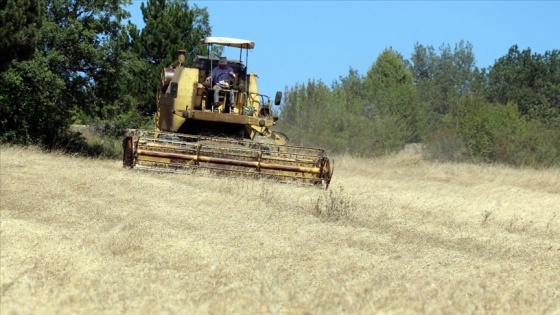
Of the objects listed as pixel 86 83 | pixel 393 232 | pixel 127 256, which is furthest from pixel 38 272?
pixel 86 83

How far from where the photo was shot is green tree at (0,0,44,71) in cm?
2455

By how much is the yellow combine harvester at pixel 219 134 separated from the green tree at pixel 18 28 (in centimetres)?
495

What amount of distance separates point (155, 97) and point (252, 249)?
3235 cm

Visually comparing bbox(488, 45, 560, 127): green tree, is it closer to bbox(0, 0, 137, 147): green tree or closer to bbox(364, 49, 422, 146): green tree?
bbox(364, 49, 422, 146): green tree

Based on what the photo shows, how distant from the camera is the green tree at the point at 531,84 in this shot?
6925 cm

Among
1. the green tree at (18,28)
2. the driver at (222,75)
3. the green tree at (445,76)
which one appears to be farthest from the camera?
the green tree at (445,76)

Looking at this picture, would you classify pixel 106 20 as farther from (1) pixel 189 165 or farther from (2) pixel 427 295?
(2) pixel 427 295

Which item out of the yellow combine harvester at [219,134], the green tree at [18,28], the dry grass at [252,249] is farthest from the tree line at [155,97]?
the dry grass at [252,249]

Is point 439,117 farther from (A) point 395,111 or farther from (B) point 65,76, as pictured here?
(B) point 65,76

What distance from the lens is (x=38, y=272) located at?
8.11m

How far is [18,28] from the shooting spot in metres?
25.1

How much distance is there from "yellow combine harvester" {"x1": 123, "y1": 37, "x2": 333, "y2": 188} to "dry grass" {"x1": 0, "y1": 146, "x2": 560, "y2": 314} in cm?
93

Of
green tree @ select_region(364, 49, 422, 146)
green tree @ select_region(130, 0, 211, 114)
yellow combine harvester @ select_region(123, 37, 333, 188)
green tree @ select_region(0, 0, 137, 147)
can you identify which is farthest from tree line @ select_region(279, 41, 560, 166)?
yellow combine harvester @ select_region(123, 37, 333, 188)

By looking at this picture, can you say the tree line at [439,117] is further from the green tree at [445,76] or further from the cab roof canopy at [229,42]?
the cab roof canopy at [229,42]
